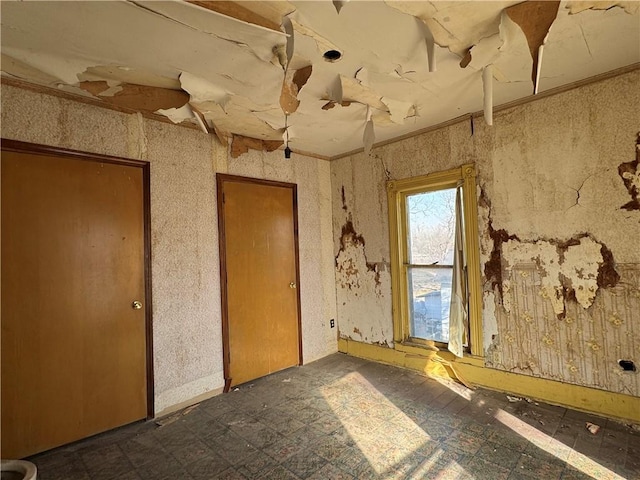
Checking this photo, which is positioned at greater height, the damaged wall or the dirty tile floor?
the damaged wall

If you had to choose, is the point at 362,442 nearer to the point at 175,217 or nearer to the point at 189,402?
the point at 189,402

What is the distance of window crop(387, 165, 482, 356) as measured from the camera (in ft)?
9.70

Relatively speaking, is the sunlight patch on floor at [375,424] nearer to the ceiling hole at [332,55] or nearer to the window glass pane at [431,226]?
the window glass pane at [431,226]

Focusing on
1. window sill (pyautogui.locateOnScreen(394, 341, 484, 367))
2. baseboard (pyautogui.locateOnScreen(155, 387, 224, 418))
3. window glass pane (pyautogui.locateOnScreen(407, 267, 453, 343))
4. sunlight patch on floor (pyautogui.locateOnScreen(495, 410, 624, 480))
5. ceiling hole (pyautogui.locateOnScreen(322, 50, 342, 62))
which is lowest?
sunlight patch on floor (pyautogui.locateOnScreen(495, 410, 624, 480))

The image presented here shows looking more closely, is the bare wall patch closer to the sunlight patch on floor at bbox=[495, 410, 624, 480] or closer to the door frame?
the sunlight patch on floor at bbox=[495, 410, 624, 480]

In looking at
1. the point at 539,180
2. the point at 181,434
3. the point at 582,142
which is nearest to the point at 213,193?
the point at 181,434

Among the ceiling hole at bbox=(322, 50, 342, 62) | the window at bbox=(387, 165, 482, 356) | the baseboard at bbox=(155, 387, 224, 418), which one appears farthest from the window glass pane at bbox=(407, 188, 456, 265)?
the baseboard at bbox=(155, 387, 224, 418)

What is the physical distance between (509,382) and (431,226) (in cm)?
155

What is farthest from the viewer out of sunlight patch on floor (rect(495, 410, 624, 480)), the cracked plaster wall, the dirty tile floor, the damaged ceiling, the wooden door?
the wooden door

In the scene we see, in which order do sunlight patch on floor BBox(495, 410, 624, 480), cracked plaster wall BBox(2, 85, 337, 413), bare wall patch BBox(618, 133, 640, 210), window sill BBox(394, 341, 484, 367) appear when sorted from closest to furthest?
1. sunlight patch on floor BBox(495, 410, 624, 480)
2. bare wall patch BBox(618, 133, 640, 210)
3. cracked plaster wall BBox(2, 85, 337, 413)
4. window sill BBox(394, 341, 484, 367)

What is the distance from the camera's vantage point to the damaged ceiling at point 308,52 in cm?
157

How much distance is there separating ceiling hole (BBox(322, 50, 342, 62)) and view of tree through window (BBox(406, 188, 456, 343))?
1790mm

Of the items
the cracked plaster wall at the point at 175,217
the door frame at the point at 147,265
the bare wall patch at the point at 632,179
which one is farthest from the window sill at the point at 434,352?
the door frame at the point at 147,265

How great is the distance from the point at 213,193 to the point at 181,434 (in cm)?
199
